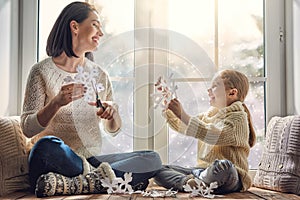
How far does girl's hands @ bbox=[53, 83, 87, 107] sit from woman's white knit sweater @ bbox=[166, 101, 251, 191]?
1.11 feet

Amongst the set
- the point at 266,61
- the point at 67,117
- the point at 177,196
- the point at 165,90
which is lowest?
the point at 177,196

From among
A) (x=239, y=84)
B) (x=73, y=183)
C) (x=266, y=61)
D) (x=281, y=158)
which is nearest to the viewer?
(x=73, y=183)

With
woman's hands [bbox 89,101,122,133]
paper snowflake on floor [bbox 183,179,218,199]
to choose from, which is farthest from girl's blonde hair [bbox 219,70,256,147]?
woman's hands [bbox 89,101,122,133]

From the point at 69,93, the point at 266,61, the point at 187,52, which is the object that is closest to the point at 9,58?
the point at 69,93

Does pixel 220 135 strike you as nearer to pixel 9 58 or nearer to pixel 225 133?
pixel 225 133

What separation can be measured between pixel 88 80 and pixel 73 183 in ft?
1.23

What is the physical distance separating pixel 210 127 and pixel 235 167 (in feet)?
0.57

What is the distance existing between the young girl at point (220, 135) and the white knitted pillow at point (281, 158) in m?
0.08

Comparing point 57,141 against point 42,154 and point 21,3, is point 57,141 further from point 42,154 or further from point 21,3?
point 21,3

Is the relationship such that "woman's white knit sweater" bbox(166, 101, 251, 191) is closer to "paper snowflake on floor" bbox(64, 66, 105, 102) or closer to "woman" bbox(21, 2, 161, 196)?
"woman" bbox(21, 2, 161, 196)

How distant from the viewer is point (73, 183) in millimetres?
1553

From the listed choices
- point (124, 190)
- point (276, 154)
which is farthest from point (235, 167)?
point (124, 190)

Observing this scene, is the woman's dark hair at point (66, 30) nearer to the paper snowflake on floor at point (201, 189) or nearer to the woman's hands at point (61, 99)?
the woman's hands at point (61, 99)

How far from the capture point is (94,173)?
5.27ft
